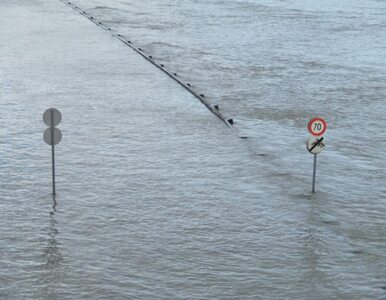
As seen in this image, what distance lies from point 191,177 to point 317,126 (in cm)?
420

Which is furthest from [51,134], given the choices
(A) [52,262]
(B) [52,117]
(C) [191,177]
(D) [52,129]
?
(C) [191,177]

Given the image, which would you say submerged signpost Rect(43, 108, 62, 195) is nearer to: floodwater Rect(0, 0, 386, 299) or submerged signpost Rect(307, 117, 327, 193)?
floodwater Rect(0, 0, 386, 299)

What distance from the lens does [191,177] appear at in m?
22.4

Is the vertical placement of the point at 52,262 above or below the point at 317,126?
below

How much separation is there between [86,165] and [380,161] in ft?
31.9

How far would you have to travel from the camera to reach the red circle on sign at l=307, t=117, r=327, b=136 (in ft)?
67.4

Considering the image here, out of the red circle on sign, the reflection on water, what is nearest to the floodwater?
the reflection on water

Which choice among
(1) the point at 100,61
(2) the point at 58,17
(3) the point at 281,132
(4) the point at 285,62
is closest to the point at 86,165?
(3) the point at 281,132

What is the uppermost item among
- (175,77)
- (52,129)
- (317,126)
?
(175,77)

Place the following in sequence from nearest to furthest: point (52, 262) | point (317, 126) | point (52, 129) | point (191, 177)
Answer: point (52, 262) → point (52, 129) → point (317, 126) → point (191, 177)

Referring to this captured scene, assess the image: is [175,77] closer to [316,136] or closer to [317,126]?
[316,136]

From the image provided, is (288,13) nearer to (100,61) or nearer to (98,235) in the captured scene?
(100,61)

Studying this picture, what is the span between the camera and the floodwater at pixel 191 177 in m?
16.0

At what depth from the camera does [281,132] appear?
27.8 meters
